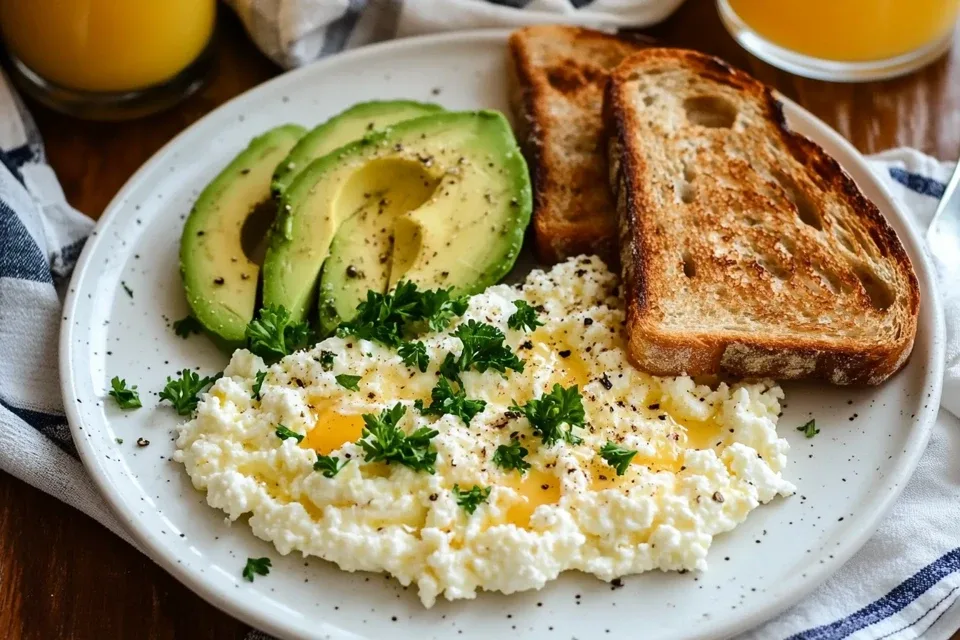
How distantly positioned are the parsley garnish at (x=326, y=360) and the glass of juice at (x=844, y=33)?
1.79m

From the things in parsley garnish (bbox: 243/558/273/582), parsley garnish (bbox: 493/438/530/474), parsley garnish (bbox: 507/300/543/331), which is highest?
parsley garnish (bbox: 507/300/543/331)

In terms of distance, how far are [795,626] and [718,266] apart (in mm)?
853

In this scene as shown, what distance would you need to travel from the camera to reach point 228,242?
2.67 meters

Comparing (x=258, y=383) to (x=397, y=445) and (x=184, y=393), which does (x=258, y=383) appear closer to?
(x=184, y=393)

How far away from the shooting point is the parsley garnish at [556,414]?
2.22 meters

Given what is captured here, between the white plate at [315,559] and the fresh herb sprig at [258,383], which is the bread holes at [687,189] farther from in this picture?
the fresh herb sprig at [258,383]

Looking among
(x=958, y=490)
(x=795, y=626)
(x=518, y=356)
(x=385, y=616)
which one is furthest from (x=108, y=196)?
(x=958, y=490)

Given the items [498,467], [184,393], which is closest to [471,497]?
[498,467]

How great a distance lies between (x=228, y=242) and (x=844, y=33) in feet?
6.25

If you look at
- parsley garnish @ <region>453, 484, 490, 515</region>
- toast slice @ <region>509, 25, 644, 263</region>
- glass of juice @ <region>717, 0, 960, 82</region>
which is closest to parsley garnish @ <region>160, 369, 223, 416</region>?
parsley garnish @ <region>453, 484, 490, 515</region>

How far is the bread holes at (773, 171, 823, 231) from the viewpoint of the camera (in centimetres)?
272

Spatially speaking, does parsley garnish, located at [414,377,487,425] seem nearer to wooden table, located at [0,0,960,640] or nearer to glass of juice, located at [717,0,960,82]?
wooden table, located at [0,0,960,640]

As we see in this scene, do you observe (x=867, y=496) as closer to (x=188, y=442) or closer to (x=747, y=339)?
(x=747, y=339)

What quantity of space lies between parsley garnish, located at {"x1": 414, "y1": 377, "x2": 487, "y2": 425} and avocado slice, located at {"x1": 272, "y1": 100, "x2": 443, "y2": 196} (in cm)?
75
